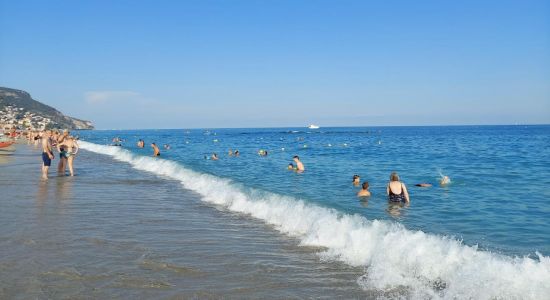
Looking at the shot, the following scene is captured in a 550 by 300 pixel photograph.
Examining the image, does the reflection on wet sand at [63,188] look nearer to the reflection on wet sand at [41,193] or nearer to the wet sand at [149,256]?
the reflection on wet sand at [41,193]

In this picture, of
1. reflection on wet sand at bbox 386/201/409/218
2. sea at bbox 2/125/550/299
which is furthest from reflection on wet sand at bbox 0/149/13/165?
reflection on wet sand at bbox 386/201/409/218

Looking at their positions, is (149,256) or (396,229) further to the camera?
(396,229)

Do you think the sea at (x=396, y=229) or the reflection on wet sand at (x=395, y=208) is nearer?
the sea at (x=396, y=229)

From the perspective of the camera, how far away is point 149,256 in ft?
23.3

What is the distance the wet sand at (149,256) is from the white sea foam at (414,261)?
43 cm

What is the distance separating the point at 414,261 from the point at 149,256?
13.2 ft

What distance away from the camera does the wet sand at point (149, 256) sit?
5.64 meters

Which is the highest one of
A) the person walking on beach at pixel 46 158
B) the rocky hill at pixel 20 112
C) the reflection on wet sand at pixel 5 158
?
the rocky hill at pixel 20 112

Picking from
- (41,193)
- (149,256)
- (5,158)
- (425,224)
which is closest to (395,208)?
(425,224)

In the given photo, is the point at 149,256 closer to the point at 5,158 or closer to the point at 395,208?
the point at 395,208

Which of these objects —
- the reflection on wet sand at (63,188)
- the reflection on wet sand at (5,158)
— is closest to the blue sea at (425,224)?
the reflection on wet sand at (63,188)

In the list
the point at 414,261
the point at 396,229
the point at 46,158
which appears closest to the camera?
the point at 414,261

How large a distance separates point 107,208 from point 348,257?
6.60m

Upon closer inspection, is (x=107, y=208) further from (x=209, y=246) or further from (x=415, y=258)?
(x=415, y=258)
